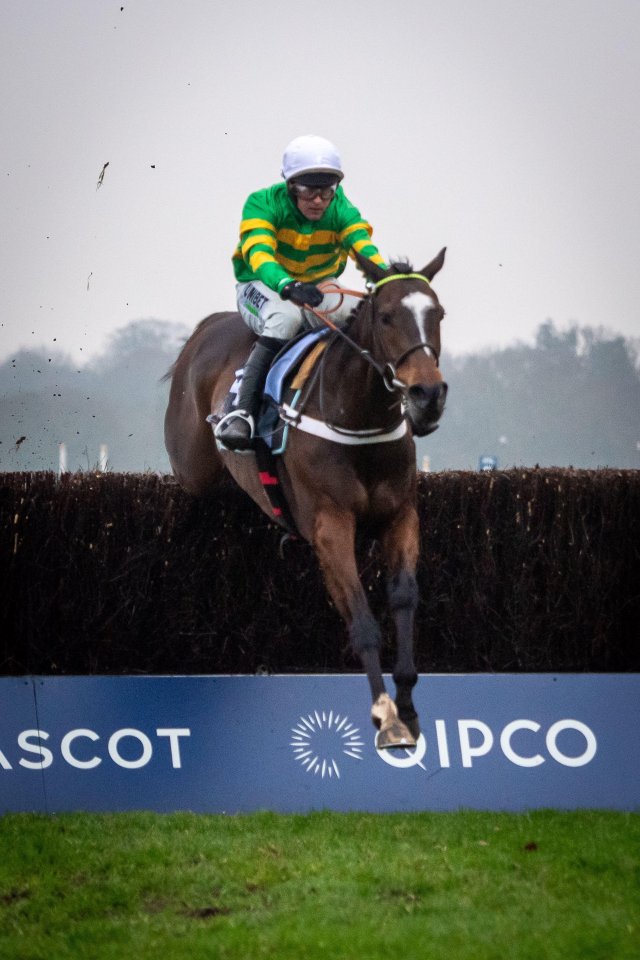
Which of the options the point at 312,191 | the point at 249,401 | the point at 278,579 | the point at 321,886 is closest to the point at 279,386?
the point at 249,401

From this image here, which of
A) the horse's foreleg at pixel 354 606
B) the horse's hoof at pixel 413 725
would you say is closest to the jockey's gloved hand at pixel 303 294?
the horse's foreleg at pixel 354 606

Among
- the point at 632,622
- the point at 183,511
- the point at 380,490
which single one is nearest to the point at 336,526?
the point at 380,490

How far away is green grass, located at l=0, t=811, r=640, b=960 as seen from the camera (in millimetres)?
4367

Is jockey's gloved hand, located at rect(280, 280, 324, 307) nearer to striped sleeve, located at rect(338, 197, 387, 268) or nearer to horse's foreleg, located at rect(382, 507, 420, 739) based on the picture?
striped sleeve, located at rect(338, 197, 387, 268)

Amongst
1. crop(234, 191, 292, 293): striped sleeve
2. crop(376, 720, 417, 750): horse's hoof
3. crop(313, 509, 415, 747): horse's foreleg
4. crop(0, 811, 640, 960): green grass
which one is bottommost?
crop(0, 811, 640, 960): green grass

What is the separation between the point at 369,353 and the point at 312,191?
1095 mm

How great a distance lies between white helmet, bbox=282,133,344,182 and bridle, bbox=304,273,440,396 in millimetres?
561

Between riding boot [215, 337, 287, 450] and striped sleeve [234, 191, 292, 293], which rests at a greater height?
striped sleeve [234, 191, 292, 293]

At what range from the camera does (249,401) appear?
6.67 metres

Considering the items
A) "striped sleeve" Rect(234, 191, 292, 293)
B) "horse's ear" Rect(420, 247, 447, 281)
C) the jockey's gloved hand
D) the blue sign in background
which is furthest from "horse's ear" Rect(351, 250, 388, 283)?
the blue sign in background

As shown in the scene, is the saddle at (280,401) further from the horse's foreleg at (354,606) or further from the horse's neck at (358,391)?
the horse's foreleg at (354,606)

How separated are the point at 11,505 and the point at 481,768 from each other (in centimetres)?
299

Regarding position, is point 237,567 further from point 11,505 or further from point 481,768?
point 481,768

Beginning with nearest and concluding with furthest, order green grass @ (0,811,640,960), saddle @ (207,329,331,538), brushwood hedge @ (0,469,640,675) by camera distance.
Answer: green grass @ (0,811,640,960)
saddle @ (207,329,331,538)
brushwood hedge @ (0,469,640,675)
